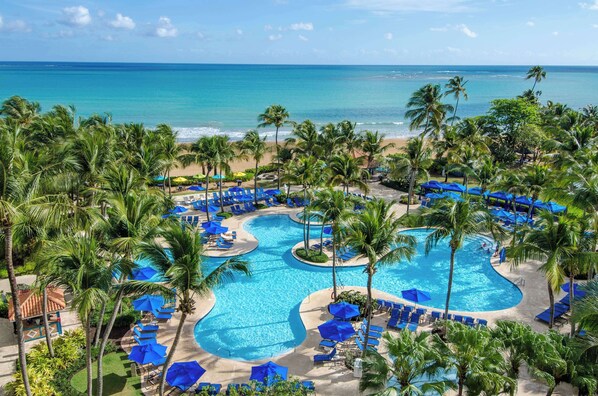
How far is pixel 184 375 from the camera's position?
53.6 ft

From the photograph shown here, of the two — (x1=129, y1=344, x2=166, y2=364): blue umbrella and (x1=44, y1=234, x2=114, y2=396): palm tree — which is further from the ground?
(x1=44, y1=234, x2=114, y2=396): palm tree

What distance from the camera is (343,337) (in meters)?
18.9

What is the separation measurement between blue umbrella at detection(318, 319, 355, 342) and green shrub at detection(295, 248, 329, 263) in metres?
8.96

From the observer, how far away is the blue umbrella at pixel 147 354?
56.7 feet

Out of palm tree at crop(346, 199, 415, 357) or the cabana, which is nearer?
palm tree at crop(346, 199, 415, 357)

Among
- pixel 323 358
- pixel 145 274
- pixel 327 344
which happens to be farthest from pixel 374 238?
pixel 145 274

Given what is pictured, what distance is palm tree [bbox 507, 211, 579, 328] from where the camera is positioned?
16672 mm

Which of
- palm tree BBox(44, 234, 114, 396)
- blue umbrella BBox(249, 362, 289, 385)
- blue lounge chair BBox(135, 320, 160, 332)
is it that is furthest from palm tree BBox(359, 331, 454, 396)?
blue lounge chair BBox(135, 320, 160, 332)

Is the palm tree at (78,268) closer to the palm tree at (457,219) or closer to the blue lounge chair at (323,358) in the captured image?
the blue lounge chair at (323,358)

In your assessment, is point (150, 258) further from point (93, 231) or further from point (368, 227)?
point (368, 227)

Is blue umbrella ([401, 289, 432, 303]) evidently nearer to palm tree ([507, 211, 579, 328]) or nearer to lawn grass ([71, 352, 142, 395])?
palm tree ([507, 211, 579, 328])

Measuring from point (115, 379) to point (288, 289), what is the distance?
10.6 m

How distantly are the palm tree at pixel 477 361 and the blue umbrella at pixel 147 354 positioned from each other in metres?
11.1

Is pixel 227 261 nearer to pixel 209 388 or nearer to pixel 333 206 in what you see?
pixel 209 388
